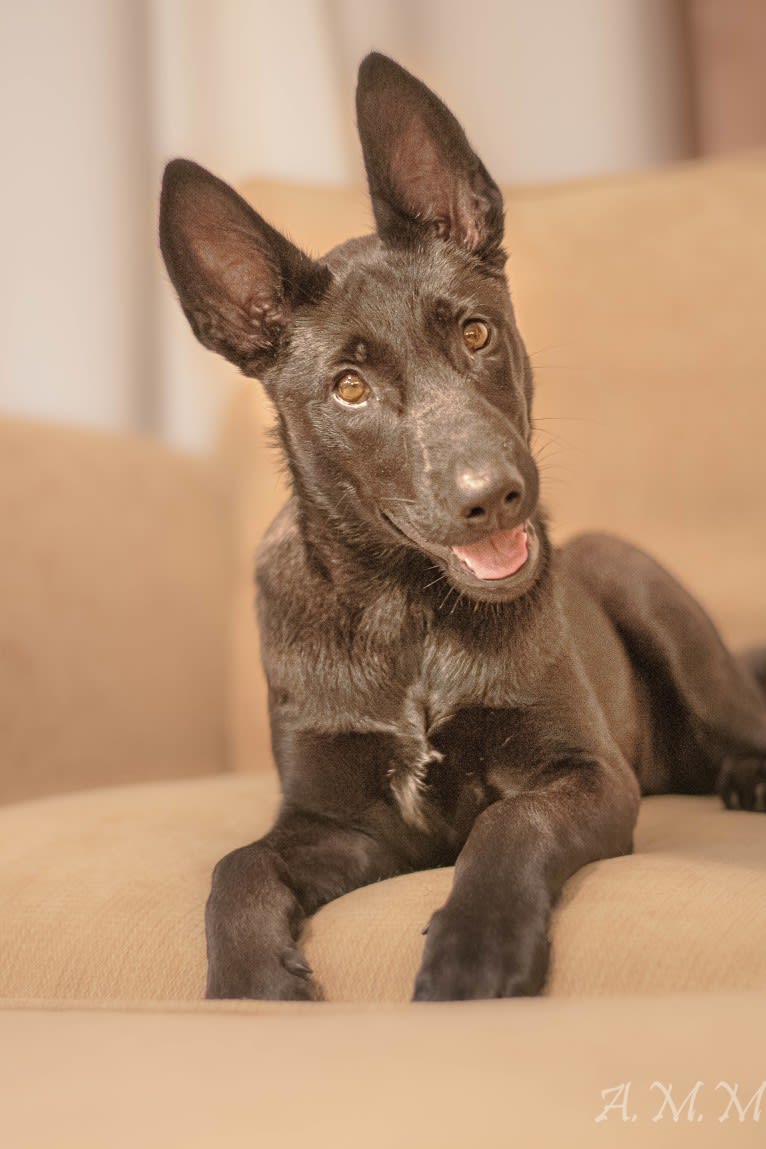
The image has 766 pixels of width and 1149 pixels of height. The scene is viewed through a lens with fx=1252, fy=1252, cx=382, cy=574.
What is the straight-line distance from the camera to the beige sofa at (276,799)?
78 centimetres

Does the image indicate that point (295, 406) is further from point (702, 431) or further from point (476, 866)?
point (702, 431)

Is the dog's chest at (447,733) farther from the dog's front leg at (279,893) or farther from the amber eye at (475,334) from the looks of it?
the amber eye at (475,334)

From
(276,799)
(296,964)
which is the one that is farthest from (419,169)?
(296,964)

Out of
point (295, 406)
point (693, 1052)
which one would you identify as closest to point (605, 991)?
point (693, 1052)

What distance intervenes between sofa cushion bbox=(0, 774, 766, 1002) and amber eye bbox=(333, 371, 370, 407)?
0.60 meters

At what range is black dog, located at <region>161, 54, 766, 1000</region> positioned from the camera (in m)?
1.46

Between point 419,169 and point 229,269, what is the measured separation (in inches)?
11.8

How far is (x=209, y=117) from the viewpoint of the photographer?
3572 millimetres

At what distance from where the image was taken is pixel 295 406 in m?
1.69

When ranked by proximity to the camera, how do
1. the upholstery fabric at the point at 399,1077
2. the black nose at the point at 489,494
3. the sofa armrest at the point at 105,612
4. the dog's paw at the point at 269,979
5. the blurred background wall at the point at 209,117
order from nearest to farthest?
the upholstery fabric at the point at 399,1077 → the dog's paw at the point at 269,979 → the black nose at the point at 489,494 → the sofa armrest at the point at 105,612 → the blurred background wall at the point at 209,117

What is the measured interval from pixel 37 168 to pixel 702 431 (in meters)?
2.10

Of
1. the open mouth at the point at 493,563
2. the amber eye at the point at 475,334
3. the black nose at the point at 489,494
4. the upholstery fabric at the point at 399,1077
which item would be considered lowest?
the upholstery fabric at the point at 399,1077

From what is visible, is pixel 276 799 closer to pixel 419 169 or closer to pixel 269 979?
pixel 269 979

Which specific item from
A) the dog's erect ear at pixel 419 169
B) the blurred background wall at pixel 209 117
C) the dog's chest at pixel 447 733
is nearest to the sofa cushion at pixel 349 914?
the dog's chest at pixel 447 733
